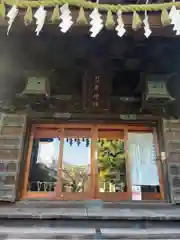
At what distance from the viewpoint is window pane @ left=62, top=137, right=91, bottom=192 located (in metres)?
3.37

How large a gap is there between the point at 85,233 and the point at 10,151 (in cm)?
144

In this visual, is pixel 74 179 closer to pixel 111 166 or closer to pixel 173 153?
pixel 111 166

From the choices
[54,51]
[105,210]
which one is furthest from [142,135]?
[54,51]

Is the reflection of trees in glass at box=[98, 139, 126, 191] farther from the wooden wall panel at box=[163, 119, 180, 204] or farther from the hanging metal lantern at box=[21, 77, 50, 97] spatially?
the hanging metal lantern at box=[21, 77, 50, 97]

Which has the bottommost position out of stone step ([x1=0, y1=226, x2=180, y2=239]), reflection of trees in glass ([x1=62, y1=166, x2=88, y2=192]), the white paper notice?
stone step ([x1=0, y1=226, x2=180, y2=239])

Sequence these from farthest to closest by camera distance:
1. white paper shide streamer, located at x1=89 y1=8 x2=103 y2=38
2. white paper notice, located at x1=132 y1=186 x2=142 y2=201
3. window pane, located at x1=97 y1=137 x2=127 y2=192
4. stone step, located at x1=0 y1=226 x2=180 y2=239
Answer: window pane, located at x1=97 y1=137 x2=127 y2=192, white paper notice, located at x1=132 y1=186 x2=142 y2=201, white paper shide streamer, located at x1=89 y1=8 x2=103 y2=38, stone step, located at x1=0 y1=226 x2=180 y2=239

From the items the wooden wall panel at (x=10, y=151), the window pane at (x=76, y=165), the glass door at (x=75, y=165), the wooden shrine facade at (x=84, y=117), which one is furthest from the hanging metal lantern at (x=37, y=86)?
the window pane at (x=76, y=165)

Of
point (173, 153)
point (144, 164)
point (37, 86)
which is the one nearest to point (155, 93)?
point (173, 153)

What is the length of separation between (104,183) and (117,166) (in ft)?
0.92

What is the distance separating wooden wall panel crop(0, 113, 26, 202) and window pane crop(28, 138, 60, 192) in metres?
0.22

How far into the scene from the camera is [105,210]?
2949 mm

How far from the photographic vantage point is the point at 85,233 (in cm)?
237

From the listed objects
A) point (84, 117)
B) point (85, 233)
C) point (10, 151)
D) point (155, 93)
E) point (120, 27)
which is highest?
point (120, 27)

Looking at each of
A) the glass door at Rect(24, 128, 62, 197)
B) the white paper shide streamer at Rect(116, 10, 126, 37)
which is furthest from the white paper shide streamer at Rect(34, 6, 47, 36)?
the glass door at Rect(24, 128, 62, 197)
